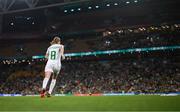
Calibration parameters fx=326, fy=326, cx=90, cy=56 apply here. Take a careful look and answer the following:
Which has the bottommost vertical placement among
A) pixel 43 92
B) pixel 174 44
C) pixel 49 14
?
pixel 43 92

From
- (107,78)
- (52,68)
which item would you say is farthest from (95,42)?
(52,68)

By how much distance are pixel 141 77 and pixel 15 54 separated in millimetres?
21632

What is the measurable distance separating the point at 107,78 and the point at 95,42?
7.48 metres

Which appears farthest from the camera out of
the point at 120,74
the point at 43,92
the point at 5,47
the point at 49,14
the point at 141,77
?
the point at 5,47

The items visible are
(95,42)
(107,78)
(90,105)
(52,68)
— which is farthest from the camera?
(95,42)

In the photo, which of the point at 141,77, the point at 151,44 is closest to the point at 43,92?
the point at 141,77

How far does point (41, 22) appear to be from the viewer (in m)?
51.3

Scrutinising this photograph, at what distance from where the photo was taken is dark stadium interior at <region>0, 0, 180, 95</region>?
3934cm

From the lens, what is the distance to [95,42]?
46562 millimetres

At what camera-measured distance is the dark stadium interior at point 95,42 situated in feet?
129

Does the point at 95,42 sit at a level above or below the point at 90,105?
above

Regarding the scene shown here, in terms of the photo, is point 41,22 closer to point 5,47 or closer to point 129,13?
point 5,47

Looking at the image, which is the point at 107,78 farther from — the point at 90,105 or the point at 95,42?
the point at 90,105

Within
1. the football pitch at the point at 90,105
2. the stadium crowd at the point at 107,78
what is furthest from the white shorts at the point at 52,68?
the stadium crowd at the point at 107,78
